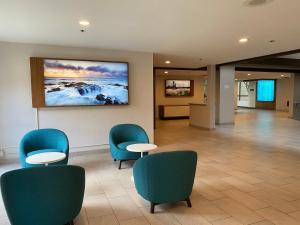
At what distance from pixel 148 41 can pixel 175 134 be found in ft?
13.0

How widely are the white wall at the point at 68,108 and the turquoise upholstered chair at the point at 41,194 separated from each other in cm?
322

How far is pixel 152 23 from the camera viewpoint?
3.55 metres

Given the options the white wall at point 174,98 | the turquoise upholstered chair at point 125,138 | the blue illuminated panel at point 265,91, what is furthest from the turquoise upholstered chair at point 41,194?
the blue illuminated panel at point 265,91

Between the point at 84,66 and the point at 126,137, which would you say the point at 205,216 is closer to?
the point at 126,137

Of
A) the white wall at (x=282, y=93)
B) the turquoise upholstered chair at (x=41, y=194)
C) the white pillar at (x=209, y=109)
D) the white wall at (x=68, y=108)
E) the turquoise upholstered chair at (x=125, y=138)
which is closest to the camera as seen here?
the turquoise upholstered chair at (x=41, y=194)

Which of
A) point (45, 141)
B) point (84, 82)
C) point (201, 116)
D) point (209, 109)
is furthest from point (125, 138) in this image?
point (201, 116)

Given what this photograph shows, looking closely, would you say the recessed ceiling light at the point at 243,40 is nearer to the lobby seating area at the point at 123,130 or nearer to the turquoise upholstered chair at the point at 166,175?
the lobby seating area at the point at 123,130

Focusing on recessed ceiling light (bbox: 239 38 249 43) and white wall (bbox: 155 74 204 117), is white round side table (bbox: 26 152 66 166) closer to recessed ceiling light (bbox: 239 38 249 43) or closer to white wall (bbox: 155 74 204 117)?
recessed ceiling light (bbox: 239 38 249 43)

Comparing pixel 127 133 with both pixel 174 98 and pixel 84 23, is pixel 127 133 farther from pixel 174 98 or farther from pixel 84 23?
pixel 174 98

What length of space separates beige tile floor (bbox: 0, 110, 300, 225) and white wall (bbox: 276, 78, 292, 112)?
11.8m

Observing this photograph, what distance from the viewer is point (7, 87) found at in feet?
15.5

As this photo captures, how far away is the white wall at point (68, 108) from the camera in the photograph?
4738 mm

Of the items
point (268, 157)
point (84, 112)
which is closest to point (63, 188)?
point (84, 112)

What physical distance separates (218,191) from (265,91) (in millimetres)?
16984
